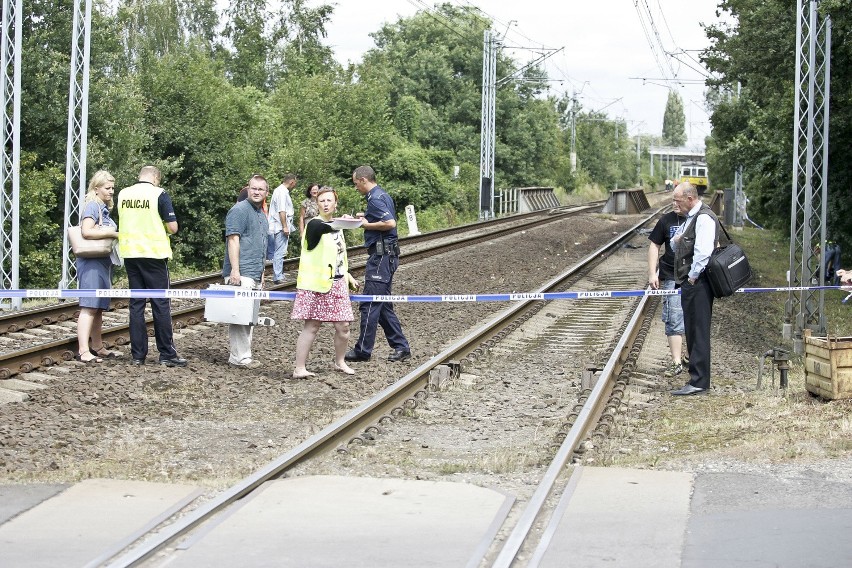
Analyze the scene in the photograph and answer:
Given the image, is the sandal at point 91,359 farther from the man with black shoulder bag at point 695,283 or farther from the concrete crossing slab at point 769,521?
the concrete crossing slab at point 769,521

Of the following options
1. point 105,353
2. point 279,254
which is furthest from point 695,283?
point 279,254

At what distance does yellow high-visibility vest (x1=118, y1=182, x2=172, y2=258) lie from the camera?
35.8 feet

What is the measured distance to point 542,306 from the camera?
17.7m

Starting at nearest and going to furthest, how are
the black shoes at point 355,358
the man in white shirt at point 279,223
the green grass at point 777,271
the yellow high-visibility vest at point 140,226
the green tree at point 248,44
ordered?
the yellow high-visibility vest at point 140,226 < the black shoes at point 355,358 < the green grass at point 777,271 < the man in white shirt at point 279,223 < the green tree at point 248,44

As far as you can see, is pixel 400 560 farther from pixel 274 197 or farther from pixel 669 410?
pixel 274 197

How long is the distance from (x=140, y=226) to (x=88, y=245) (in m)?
0.55

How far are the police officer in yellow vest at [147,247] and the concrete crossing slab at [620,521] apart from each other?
17.3 feet

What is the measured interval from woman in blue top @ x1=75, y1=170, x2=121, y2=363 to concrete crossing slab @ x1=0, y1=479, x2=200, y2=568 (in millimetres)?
4646

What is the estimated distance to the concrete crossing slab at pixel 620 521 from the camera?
213 inches

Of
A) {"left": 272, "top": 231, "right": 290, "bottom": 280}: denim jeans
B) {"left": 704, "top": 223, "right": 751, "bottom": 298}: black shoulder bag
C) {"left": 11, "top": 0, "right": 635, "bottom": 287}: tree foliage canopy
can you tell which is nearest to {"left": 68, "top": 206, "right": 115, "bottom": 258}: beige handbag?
{"left": 704, "top": 223, "right": 751, "bottom": 298}: black shoulder bag

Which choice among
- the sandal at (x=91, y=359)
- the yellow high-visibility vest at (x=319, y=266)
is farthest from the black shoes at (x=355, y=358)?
the sandal at (x=91, y=359)

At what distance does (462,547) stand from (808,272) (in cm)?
1106

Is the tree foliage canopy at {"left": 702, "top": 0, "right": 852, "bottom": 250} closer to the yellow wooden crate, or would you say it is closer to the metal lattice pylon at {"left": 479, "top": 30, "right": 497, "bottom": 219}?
the yellow wooden crate

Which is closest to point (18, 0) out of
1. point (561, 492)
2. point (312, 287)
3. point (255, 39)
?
point (312, 287)
